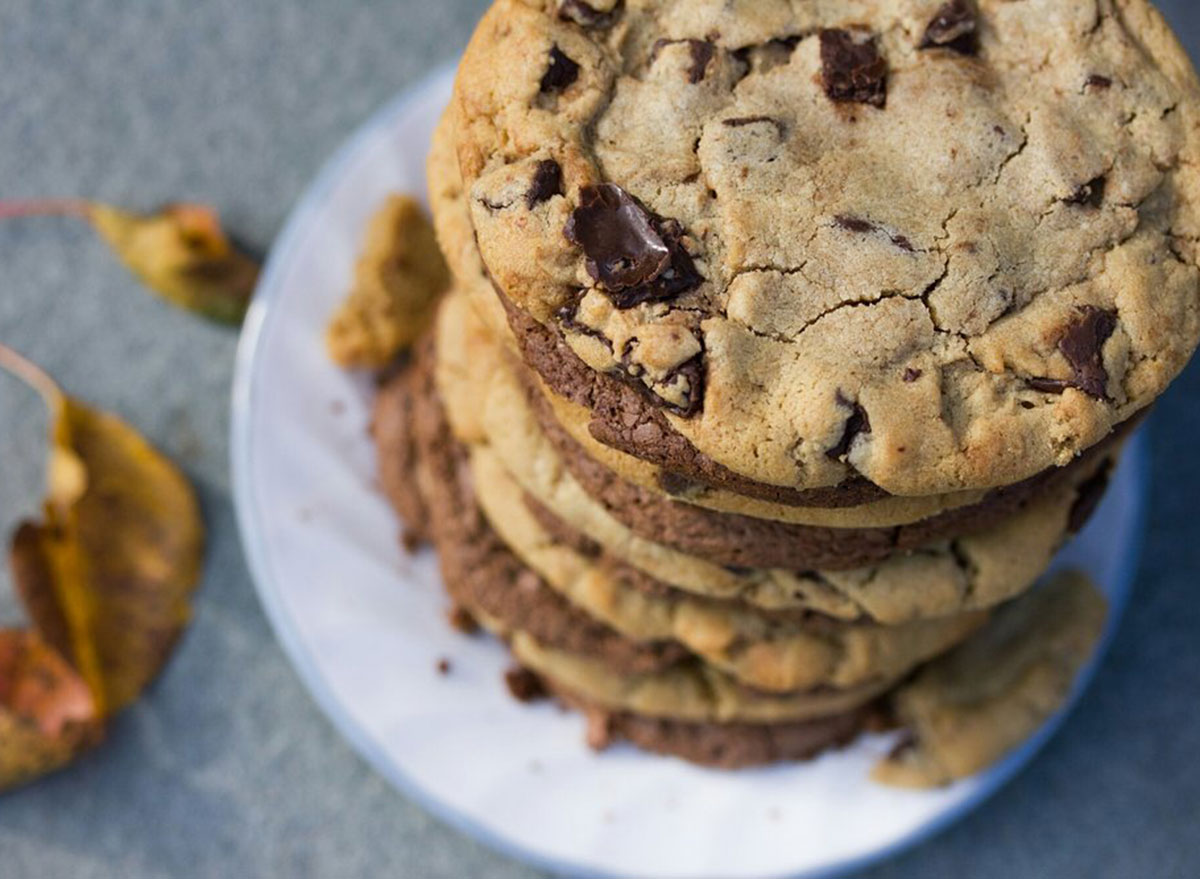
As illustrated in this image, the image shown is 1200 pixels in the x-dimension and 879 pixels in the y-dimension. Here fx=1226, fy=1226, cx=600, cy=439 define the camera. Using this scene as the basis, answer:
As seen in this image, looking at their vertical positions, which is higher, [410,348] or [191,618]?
[410,348]

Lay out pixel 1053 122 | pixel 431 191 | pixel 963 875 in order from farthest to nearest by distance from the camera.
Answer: pixel 963 875 → pixel 431 191 → pixel 1053 122

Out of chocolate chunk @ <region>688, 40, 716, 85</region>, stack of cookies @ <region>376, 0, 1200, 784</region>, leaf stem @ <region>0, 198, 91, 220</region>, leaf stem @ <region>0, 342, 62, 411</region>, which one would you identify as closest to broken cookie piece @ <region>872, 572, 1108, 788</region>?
stack of cookies @ <region>376, 0, 1200, 784</region>

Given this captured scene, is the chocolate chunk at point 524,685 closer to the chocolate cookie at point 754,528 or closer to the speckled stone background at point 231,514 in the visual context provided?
the speckled stone background at point 231,514

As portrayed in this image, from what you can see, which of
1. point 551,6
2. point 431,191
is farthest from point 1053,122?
point 431,191

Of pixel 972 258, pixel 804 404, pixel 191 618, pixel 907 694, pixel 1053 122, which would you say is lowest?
pixel 191 618

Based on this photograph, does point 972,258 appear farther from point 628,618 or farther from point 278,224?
point 278,224

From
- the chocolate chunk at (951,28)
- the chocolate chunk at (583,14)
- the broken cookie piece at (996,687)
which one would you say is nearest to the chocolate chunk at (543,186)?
the chocolate chunk at (583,14)
